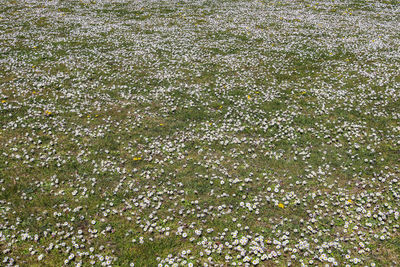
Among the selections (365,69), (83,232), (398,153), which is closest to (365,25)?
(365,69)

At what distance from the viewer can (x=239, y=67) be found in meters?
17.3

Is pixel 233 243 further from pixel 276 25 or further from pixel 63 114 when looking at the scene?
pixel 276 25

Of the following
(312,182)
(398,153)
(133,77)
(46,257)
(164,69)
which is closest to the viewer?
(46,257)

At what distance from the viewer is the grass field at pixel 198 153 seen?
716 cm

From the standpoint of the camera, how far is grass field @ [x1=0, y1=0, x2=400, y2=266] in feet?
23.5

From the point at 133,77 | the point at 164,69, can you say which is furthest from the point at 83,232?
the point at 164,69

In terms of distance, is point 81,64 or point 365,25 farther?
point 365,25

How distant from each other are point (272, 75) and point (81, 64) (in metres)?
13.0

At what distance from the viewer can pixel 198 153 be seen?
10.3 meters

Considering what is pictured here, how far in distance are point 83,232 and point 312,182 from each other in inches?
307

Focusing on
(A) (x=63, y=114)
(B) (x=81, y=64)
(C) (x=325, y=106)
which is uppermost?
(B) (x=81, y=64)

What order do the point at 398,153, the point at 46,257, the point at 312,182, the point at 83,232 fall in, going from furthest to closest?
the point at 398,153, the point at 312,182, the point at 83,232, the point at 46,257

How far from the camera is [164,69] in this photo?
16.9m

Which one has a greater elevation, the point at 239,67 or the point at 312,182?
the point at 239,67
